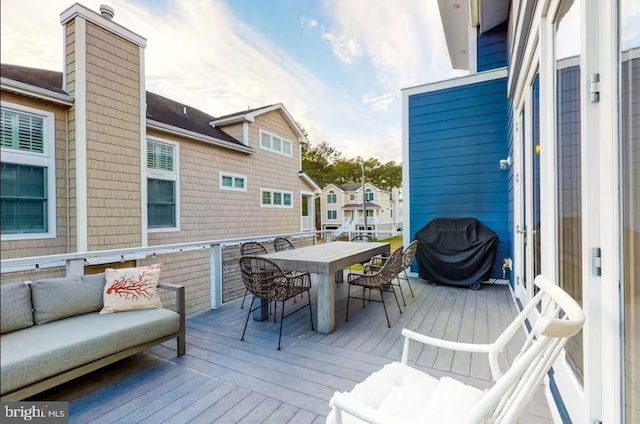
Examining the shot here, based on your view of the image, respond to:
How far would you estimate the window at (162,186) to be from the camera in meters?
Answer: 6.32

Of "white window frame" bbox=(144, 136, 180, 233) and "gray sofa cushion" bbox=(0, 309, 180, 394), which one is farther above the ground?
"white window frame" bbox=(144, 136, 180, 233)

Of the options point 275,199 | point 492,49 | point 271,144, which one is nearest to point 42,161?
point 492,49

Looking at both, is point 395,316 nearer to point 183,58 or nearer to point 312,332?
point 312,332

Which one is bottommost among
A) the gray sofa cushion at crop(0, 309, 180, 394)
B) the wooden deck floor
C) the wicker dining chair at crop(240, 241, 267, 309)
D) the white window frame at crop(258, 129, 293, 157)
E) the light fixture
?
the wooden deck floor

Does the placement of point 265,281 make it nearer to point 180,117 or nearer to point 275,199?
point 180,117

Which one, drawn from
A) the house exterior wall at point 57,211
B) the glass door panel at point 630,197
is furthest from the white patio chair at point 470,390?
Answer: the house exterior wall at point 57,211

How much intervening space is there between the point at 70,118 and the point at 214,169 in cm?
456

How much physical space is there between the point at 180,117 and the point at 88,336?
6.95 meters

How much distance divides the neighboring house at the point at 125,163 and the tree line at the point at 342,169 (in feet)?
46.5

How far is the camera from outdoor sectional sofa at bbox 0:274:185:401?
1.80 m

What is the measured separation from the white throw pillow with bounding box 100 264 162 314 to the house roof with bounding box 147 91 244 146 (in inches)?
189

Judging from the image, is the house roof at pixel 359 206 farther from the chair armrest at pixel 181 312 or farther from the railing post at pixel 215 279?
the chair armrest at pixel 181 312

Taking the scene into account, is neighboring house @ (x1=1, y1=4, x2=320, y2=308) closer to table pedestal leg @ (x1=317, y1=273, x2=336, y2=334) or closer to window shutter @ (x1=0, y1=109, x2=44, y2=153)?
window shutter @ (x1=0, y1=109, x2=44, y2=153)

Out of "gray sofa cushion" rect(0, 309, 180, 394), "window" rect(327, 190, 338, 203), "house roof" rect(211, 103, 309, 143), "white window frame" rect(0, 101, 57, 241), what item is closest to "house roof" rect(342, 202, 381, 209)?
"window" rect(327, 190, 338, 203)
